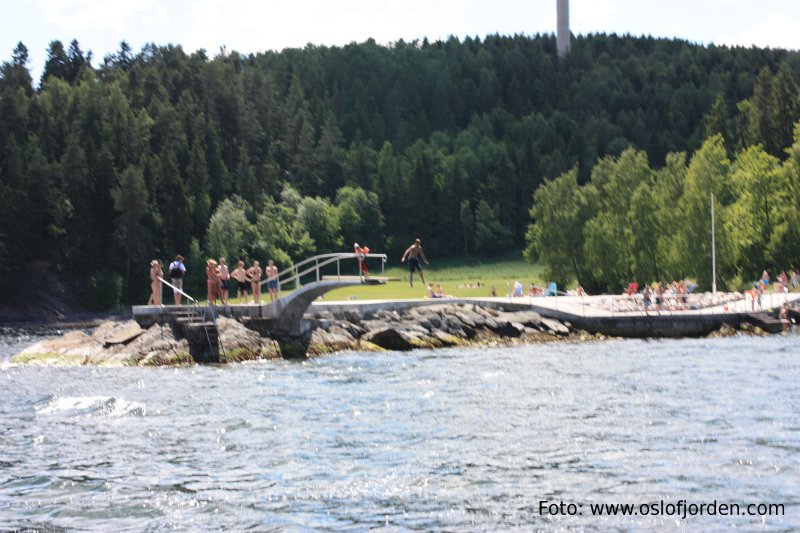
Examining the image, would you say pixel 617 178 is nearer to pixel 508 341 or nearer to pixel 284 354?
pixel 508 341

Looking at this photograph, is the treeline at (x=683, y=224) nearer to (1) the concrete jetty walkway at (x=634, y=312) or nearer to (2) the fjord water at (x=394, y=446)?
(1) the concrete jetty walkway at (x=634, y=312)

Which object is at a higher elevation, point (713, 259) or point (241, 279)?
point (713, 259)

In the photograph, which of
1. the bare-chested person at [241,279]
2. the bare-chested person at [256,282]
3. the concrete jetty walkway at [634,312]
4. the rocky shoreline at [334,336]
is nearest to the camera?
the rocky shoreline at [334,336]

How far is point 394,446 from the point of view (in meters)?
25.4

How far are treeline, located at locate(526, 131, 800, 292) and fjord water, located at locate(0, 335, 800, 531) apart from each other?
3507cm

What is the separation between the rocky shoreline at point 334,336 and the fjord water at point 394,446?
3.36m

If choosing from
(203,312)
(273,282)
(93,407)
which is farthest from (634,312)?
(93,407)

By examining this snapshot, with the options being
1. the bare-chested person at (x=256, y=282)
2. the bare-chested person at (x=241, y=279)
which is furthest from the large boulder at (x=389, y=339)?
the bare-chested person at (x=241, y=279)

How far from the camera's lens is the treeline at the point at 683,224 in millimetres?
74188

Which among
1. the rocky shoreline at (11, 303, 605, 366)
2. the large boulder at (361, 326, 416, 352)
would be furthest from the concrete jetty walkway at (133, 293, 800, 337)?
the large boulder at (361, 326, 416, 352)

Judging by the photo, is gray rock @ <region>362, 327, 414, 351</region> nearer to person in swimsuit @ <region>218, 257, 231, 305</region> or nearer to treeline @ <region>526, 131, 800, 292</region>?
person in swimsuit @ <region>218, 257, 231, 305</region>

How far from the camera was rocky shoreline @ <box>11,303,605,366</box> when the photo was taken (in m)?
44.0

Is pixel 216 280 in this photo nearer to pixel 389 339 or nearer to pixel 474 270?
pixel 389 339

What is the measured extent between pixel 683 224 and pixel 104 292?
5597cm
